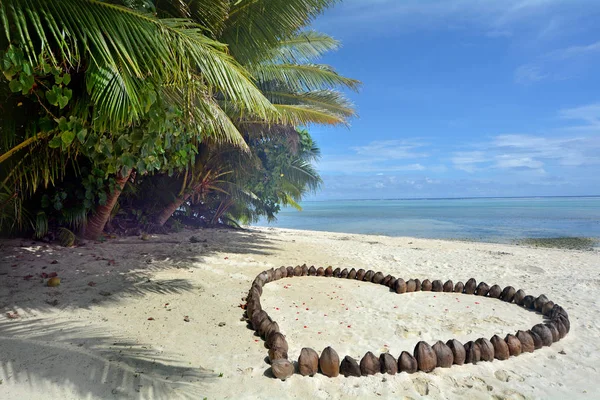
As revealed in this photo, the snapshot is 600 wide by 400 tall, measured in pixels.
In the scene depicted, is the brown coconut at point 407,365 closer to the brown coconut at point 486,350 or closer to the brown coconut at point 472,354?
the brown coconut at point 472,354

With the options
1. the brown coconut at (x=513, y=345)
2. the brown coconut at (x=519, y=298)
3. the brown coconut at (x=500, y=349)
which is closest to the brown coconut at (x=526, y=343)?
the brown coconut at (x=513, y=345)

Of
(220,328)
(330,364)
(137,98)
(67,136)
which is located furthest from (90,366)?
A: (137,98)

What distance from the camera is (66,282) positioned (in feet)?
16.4

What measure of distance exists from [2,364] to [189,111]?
3436 mm

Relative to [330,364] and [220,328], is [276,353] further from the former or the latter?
[220,328]

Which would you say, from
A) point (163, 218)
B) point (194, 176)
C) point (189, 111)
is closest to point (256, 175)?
point (194, 176)

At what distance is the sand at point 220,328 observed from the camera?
111 inches

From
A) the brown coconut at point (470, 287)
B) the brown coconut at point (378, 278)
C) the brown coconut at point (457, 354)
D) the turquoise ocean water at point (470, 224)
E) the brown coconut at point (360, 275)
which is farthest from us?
the turquoise ocean water at point (470, 224)

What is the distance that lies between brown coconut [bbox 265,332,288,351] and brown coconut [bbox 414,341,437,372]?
1.14 metres

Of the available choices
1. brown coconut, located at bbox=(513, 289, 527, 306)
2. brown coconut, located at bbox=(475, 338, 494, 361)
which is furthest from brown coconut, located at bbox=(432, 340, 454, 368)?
brown coconut, located at bbox=(513, 289, 527, 306)

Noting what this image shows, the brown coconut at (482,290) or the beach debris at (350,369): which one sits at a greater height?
the brown coconut at (482,290)

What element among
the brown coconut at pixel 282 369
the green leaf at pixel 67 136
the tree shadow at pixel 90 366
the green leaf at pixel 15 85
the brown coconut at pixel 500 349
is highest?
the green leaf at pixel 15 85

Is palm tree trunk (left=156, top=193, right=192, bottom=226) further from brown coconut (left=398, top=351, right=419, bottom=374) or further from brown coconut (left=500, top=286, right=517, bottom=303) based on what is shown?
brown coconut (left=398, top=351, right=419, bottom=374)

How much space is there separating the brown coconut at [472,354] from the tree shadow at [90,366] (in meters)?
2.28
